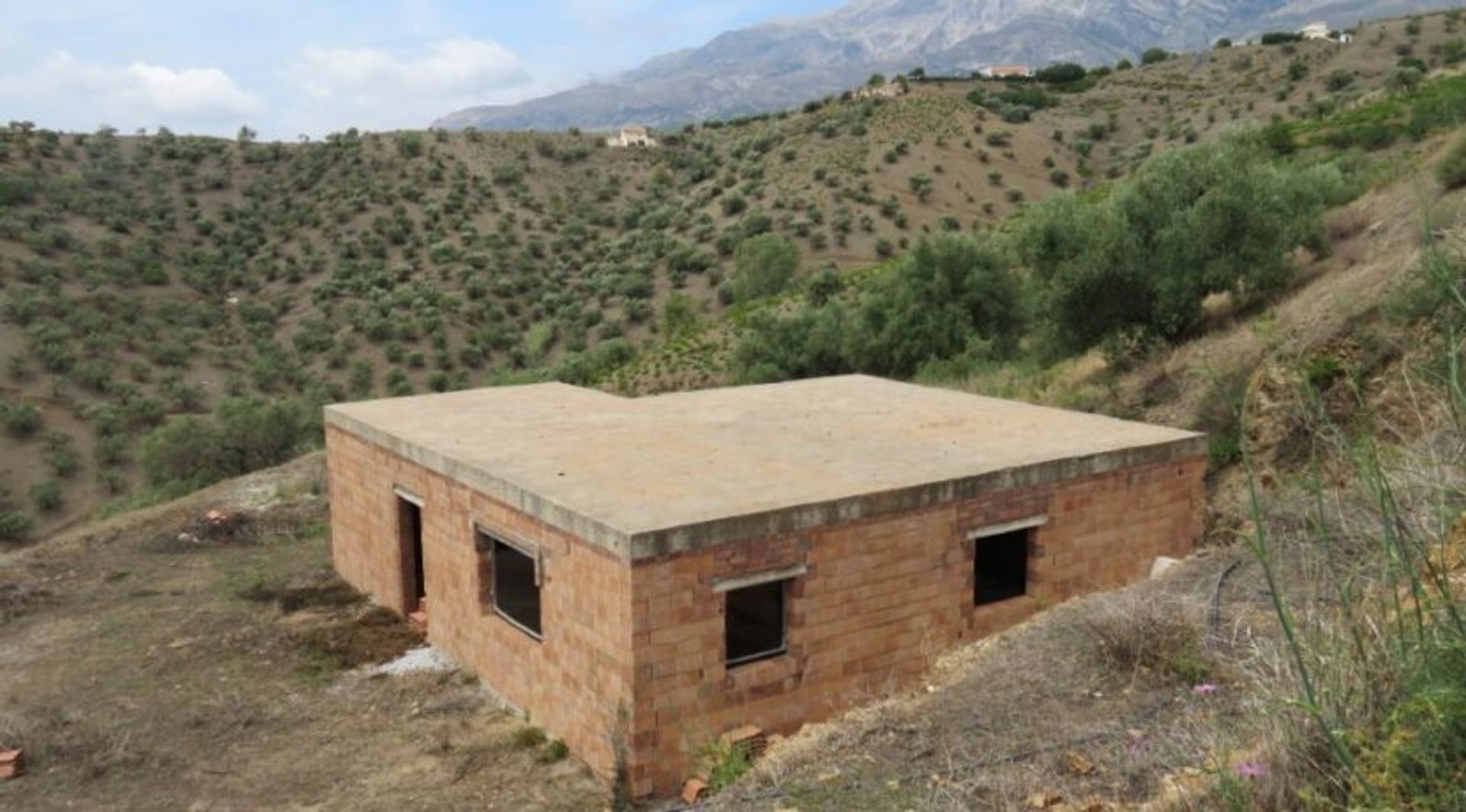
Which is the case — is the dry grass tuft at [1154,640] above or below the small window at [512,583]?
above

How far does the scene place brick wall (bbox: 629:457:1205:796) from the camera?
8.31 m

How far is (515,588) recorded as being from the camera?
1180 centimetres

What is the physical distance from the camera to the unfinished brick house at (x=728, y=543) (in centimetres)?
841

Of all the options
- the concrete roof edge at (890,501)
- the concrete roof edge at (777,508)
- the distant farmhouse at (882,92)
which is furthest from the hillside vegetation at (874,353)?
the distant farmhouse at (882,92)

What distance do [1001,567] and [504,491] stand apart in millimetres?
5154

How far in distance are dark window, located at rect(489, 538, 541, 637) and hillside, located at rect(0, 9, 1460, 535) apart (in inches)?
773

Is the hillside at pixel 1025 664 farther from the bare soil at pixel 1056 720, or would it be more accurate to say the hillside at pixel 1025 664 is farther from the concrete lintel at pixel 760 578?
the concrete lintel at pixel 760 578

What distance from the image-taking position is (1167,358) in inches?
708

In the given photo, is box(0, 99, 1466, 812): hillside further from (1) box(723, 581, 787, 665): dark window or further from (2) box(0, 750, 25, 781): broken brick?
(1) box(723, 581, 787, 665): dark window

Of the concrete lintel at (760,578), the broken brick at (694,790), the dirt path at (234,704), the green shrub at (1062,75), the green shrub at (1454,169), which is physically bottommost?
the dirt path at (234,704)

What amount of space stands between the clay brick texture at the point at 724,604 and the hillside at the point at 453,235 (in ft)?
68.3

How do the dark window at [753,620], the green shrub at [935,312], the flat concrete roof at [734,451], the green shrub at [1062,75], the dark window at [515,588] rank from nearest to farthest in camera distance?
the flat concrete roof at [734,451], the dark window at [753,620], the dark window at [515,588], the green shrub at [935,312], the green shrub at [1062,75]

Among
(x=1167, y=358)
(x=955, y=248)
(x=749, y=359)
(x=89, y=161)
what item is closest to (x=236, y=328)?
(x=89, y=161)

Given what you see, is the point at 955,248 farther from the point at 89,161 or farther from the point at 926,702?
the point at 89,161
